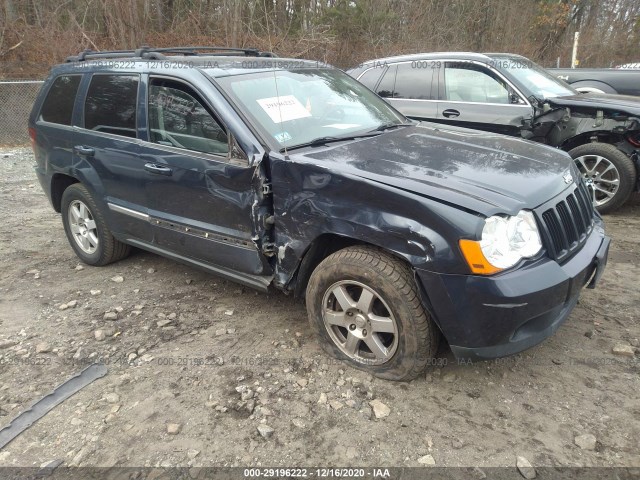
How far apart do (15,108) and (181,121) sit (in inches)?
361

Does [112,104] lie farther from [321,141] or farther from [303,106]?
[321,141]

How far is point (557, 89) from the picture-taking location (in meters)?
6.08

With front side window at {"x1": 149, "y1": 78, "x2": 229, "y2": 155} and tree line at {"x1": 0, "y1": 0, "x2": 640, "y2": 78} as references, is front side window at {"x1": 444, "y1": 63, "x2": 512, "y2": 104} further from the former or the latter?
tree line at {"x1": 0, "y1": 0, "x2": 640, "y2": 78}

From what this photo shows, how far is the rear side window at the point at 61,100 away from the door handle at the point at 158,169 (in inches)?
50.5

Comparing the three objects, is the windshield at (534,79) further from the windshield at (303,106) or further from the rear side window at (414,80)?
the windshield at (303,106)

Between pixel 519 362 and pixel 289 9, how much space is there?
48.6 feet

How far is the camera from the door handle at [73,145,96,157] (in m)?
4.04

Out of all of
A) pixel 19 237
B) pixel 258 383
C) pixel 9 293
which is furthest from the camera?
pixel 19 237

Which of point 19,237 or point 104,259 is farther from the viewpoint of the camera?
point 19,237

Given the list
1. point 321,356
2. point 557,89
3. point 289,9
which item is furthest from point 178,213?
point 289,9

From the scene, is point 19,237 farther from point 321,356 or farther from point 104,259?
point 321,356

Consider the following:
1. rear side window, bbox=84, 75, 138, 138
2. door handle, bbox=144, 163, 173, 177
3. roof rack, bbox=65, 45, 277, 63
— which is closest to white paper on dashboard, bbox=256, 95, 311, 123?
door handle, bbox=144, 163, 173, 177

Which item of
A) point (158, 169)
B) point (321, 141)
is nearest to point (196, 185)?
point (158, 169)

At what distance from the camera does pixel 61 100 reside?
4.40m
